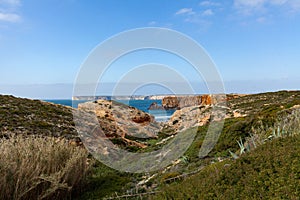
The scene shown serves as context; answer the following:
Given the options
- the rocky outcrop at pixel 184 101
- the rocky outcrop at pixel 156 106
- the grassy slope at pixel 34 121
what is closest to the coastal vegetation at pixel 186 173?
the grassy slope at pixel 34 121

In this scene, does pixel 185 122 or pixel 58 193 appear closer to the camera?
pixel 58 193

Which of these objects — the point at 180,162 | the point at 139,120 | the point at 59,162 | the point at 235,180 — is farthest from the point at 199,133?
the point at 139,120

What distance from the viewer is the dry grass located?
5.67 meters

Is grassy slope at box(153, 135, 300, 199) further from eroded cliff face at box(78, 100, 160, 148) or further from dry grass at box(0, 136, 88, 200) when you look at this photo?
eroded cliff face at box(78, 100, 160, 148)

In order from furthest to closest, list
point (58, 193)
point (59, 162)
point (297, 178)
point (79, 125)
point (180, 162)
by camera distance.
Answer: point (79, 125) < point (180, 162) < point (59, 162) < point (58, 193) < point (297, 178)

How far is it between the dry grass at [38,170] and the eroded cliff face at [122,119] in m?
13.0

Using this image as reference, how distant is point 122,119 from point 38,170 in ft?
58.3

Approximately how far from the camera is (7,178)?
18.6 ft

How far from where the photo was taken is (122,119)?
2388cm

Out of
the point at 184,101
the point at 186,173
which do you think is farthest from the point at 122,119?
the point at 186,173

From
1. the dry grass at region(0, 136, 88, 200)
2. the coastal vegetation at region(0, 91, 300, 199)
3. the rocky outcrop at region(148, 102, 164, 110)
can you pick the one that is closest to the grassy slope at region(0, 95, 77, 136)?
the coastal vegetation at region(0, 91, 300, 199)

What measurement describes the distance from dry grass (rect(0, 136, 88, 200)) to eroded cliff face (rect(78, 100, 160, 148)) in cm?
1302

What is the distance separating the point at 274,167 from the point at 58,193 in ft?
15.3

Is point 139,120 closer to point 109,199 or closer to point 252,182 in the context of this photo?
point 109,199
